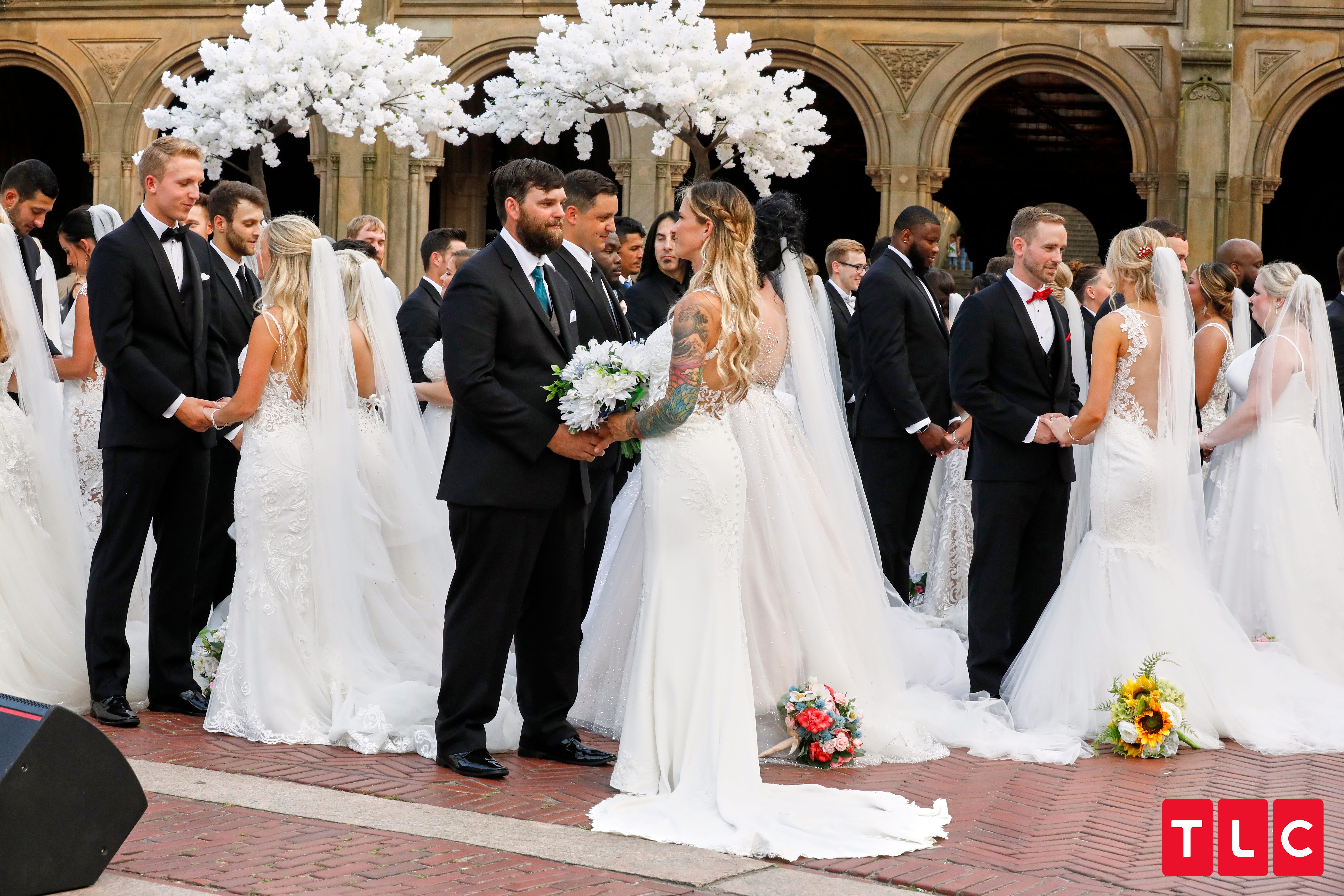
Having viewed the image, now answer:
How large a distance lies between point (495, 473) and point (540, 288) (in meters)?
0.74

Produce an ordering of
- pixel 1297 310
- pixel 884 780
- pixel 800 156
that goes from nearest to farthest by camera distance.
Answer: pixel 884 780 → pixel 1297 310 → pixel 800 156

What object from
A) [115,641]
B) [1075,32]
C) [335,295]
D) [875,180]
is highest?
[1075,32]

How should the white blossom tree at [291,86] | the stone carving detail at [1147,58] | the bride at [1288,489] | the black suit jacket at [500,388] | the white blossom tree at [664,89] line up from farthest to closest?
the stone carving detail at [1147,58] < the white blossom tree at [291,86] < the white blossom tree at [664,89] < the bride at [1288,489] < the black suit jacket at [500,388]

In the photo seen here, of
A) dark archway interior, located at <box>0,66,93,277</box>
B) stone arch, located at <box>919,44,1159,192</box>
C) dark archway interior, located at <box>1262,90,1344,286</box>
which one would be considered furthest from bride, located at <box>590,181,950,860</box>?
dark archway interior, located at <box>1262,90,1344,286</box>

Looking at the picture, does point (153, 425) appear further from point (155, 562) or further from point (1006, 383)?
point (1006, 383)

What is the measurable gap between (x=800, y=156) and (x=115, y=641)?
826 centimetres

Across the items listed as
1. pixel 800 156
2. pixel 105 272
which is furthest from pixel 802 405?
pixel 800 156

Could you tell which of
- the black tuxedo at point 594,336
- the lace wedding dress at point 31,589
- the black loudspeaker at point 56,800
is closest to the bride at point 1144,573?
the black tuxedo at point 594,336

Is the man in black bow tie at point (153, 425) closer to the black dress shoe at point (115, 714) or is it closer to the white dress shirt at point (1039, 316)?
the black dress shoe at point (115, 714)

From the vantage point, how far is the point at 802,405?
6.07 m

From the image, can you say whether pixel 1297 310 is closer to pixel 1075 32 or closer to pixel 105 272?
pixel 105 272

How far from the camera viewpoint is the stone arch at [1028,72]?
18156 millimetres

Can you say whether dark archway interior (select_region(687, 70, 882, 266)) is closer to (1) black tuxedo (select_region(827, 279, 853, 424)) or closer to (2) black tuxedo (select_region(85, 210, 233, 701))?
(1) black tuxedo (select_region(827, 279, 853, 424))

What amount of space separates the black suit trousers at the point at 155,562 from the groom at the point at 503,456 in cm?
139
